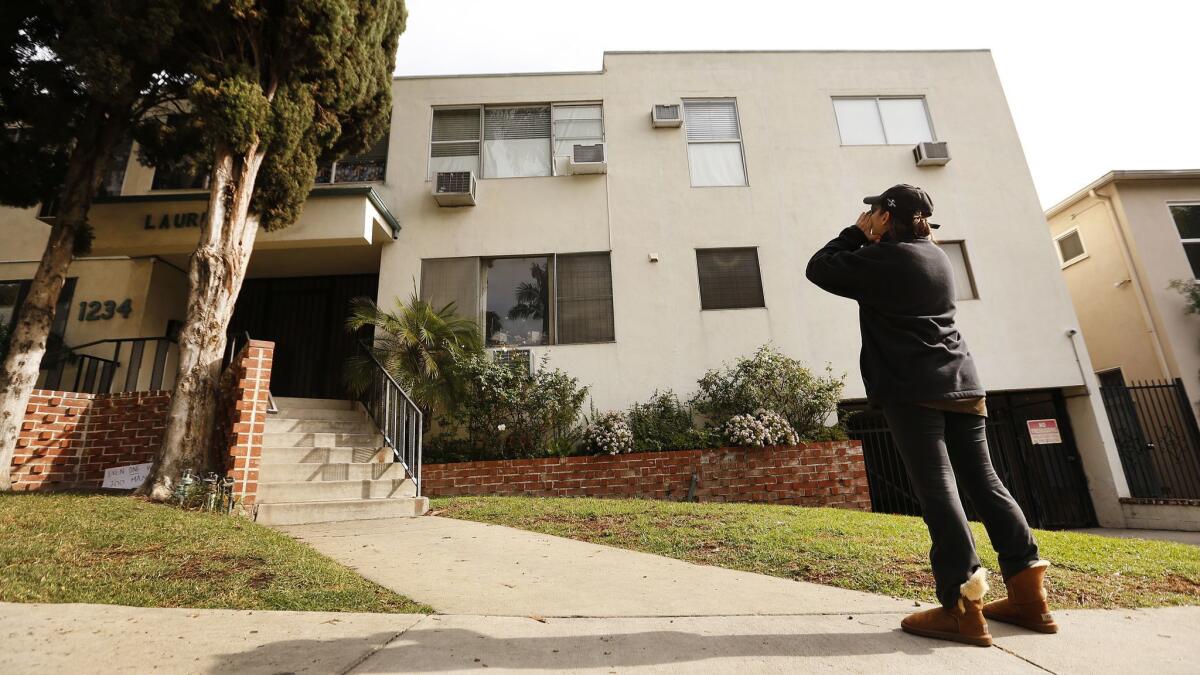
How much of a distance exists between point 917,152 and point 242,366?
37.2 ft

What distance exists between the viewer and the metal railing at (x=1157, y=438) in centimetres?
881

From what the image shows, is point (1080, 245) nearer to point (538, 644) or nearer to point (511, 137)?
point (511, 137)

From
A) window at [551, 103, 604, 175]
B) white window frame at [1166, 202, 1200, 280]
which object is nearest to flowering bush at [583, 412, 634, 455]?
window at [551, 103, 604, 175]

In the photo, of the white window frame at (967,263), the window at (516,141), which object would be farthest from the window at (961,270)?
the window at (516,141)

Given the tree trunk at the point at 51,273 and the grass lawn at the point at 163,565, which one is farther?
the tree trunk at the point at 51,273

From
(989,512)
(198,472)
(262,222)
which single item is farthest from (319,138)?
(989,512)

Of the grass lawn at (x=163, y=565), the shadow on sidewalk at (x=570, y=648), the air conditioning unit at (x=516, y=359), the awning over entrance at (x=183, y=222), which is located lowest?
the shadow on sidewalk at (x=570, y=648)

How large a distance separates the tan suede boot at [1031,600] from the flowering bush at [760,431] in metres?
5.22

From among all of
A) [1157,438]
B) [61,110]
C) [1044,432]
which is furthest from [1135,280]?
[61,110]

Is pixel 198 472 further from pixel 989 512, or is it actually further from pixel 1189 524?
pixel 1189 524

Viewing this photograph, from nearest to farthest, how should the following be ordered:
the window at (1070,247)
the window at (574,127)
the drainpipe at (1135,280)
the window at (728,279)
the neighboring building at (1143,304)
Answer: the neighboring building at (1143,304), the window at (728,279), the window at (574,127), the drainpipe at (1135,280), the window at (1070,247)

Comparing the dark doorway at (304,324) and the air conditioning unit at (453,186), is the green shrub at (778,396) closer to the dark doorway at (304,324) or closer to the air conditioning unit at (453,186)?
the air conditioning unit at (453,186)

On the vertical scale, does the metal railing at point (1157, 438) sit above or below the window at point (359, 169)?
below

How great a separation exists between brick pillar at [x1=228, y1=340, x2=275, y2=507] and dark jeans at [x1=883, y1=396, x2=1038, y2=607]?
527 centimetres
